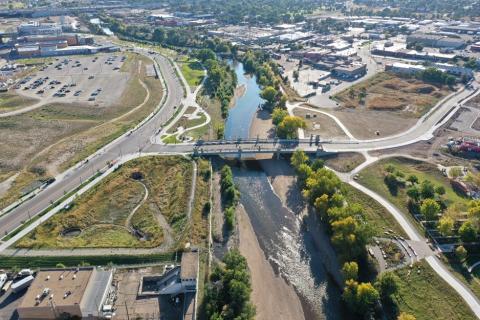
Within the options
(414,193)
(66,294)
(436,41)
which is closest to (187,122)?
(414,193)


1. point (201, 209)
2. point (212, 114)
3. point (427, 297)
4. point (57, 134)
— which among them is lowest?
point (427, 297)

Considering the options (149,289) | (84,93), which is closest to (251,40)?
(84,93)

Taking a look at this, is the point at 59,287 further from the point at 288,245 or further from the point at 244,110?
the point at 244,110

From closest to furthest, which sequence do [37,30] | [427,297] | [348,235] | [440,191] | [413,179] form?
[427,297] < [348,235] < [440,191] < [413,179] < [37,30]

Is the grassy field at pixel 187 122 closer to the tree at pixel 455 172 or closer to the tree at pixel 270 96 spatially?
the tree at pixel 270 96

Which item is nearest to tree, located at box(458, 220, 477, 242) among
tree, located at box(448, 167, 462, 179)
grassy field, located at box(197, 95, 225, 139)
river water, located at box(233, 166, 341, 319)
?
tree, located at box(448, 167, 462, 179)

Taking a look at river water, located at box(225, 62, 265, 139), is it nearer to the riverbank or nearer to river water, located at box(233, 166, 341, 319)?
river water, located at box(233, 166, 341, 319)
